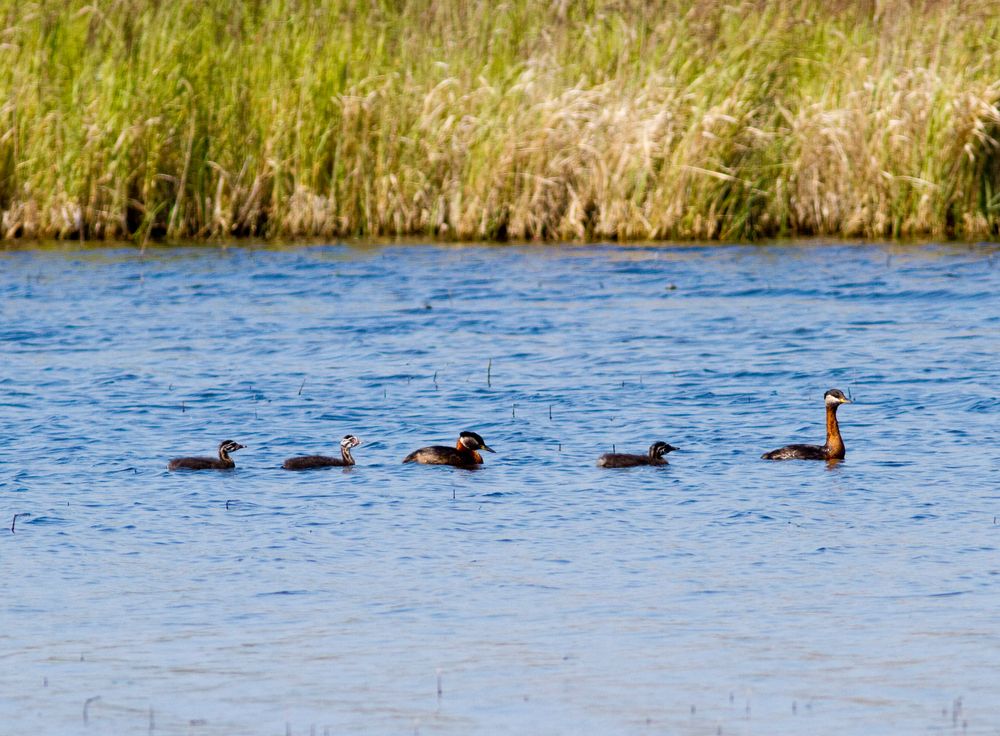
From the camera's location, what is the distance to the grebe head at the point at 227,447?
37.7 ft

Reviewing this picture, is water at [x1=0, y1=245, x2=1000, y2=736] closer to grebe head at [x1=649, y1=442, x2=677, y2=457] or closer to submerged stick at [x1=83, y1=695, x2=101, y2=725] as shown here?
submerged stick at [x1=83, y1=695, x2=101, y2=725]

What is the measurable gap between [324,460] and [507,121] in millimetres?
10153

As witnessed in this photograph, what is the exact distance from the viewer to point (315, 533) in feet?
31.4

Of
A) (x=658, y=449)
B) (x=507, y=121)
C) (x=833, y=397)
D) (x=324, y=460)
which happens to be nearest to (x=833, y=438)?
(x=833, y=397)

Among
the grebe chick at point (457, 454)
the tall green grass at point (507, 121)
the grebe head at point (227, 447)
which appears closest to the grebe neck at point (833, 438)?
the grebe chick at point (457, 454)

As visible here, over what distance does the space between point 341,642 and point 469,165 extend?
14.0 meters

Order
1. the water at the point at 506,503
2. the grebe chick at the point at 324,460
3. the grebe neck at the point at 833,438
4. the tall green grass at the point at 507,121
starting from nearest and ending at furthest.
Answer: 1. the water at the point at 506,503
2. the grebe chick at the point at 324,460
3. the grebe neck at the point at 833,438
4. the tall green grass at the point at 507,121

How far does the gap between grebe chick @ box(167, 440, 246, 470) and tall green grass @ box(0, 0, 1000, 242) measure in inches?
379

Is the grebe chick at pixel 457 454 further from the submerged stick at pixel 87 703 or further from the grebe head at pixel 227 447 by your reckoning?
the submerged stick at pixel 87 703

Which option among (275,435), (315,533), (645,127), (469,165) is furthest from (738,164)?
(315,533)

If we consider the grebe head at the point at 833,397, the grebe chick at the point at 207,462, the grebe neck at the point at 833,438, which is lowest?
the grebe chick at the point at 207,462

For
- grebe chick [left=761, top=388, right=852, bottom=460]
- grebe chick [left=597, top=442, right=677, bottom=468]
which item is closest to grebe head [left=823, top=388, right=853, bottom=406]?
grebe chick [left=761, top=388, right=852, bottom=460]

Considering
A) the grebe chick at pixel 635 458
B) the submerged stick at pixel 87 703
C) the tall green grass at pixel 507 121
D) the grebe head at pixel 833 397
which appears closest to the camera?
the submerged stick at pixel 87 703

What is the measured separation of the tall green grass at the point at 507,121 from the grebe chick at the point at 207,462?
31.6 ft
